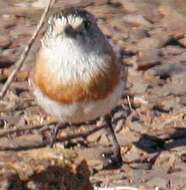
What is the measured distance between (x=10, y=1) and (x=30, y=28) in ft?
2.26

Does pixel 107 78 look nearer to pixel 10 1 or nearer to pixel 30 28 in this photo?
pixel 30 28

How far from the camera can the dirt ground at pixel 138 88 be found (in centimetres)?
640

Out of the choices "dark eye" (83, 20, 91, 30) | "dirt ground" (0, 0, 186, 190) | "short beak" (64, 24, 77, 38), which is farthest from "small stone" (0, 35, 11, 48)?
"short beak" (64, 24, 77, 38)

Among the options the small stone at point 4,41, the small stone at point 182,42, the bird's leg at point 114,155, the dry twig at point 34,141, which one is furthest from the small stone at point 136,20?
the bird's leg at point 114,155

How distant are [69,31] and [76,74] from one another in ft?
1.09

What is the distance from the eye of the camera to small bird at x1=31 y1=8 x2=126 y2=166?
6215mm

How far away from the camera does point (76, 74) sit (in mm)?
6285

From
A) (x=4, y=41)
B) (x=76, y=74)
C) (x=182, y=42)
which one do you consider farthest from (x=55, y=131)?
(x=182, y=42)

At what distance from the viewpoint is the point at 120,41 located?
8.32m

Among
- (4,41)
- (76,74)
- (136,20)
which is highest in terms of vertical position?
(76,74)

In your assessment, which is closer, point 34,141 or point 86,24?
point 86,24

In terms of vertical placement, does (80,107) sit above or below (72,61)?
below

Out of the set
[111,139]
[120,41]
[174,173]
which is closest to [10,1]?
[120,41]

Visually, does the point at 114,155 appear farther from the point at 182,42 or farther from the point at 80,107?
the point at 182,42
